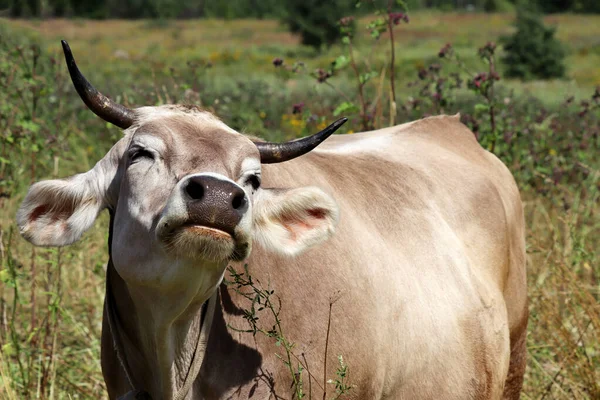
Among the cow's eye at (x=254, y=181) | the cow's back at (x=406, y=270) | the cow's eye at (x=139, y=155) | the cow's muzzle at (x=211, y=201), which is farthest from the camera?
the cow's back at (x=406, y=270)

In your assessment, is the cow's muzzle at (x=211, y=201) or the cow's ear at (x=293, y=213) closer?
the cow's muzzle at (x=211, y=201)

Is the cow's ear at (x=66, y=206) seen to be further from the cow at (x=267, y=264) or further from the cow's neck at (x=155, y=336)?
the cow's neck at (x=155, y=336)

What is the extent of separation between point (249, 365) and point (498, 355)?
5.90ft

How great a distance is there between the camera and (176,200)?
2.97 m

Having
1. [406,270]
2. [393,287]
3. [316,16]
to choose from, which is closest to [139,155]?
[393,287]

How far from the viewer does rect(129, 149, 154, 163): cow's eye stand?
3.31 m

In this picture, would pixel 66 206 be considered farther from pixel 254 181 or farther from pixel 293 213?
pixel 293 213

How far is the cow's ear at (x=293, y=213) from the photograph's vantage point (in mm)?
3551

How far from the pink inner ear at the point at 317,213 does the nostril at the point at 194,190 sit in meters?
0.74

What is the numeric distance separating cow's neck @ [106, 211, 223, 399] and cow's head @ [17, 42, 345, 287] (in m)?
0.12

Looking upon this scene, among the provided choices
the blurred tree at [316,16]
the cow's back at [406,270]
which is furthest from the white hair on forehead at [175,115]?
the blurred tree at [316,16]

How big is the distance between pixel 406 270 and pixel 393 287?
20 cm

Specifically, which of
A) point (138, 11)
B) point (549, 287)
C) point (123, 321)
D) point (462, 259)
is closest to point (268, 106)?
point (549, 287)

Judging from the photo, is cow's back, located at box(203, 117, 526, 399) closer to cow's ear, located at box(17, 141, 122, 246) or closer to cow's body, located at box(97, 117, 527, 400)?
cow's body, located at box(97, 117, 527, 400)
